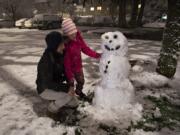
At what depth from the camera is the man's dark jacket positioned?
12.9 feet

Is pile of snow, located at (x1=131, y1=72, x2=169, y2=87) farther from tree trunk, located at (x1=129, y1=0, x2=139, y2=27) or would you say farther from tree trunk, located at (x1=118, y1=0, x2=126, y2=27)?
tree trunk, located at (x1=118, y1=0, x2=126, y2=27)

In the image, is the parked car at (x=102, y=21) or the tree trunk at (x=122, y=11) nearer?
the tree trunk at (x=122, y=11)

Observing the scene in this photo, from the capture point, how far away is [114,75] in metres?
4.50

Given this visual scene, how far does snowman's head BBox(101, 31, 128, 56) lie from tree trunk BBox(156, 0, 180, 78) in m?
2.09

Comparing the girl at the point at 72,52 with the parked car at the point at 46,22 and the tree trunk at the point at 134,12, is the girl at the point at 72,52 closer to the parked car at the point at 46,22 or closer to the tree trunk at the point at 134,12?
the parked car at the point at 46,22

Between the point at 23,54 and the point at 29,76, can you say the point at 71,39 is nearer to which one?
the point at 29,76

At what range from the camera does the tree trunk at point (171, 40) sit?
6074 mm

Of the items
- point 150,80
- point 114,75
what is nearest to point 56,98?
point 114,75

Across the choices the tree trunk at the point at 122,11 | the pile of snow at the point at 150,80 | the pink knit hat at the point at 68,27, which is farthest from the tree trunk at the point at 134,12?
the pink knit hat at the point at 68,27

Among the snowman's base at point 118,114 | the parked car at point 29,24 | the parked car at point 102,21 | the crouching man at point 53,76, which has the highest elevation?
the crouching man at point 53,76

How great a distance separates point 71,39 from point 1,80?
2.94m

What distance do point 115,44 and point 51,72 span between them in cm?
115

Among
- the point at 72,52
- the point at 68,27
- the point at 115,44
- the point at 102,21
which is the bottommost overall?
the point at 102,21

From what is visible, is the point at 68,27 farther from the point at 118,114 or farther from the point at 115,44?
the point at 118,114
